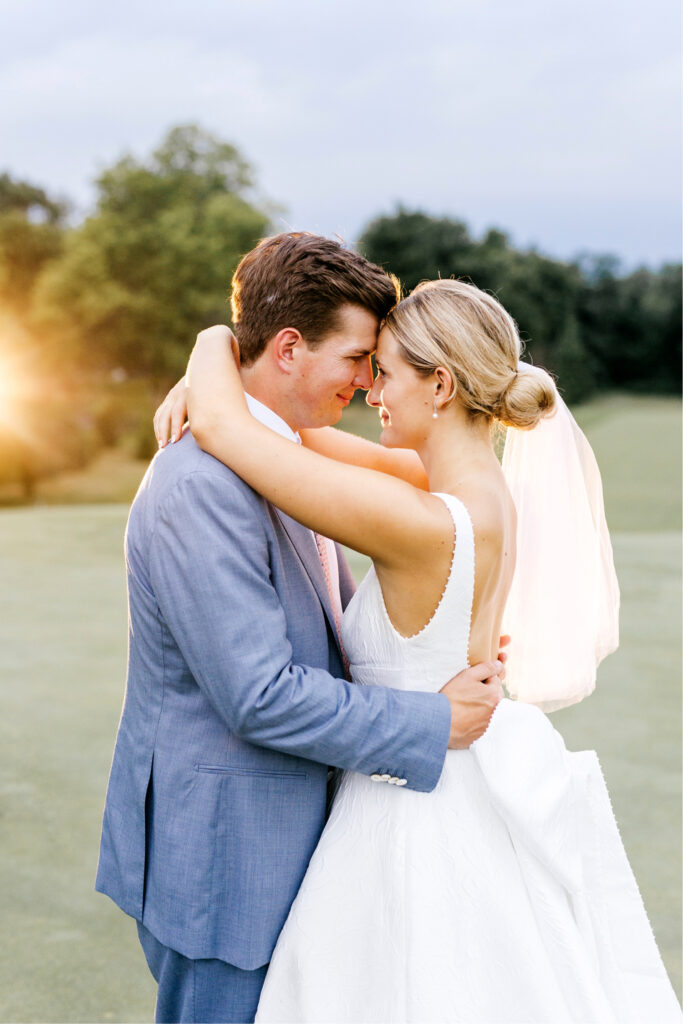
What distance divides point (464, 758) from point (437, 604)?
36 centimetres

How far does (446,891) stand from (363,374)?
114 centimetres

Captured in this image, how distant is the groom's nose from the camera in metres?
2.21

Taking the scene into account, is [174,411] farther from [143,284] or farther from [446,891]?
[143,284]

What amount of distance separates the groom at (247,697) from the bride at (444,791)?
0.07m

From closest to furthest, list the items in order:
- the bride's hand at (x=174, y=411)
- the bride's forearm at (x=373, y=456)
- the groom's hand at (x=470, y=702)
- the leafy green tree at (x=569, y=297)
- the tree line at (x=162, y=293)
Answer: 1. the groom's hand at (x=470, y=702)
2. the bride's hand at (x=174, y=411)
3. the bride's forearm at (x=373, y=456)
4. the tree line at (x=162, y=293)
5. the leafy green tree at (x=569, y=297)

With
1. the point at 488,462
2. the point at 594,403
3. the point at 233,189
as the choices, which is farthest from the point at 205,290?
the point at 488,462

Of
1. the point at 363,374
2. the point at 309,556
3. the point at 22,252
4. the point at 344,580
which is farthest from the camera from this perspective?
Answer: the point at 22,252

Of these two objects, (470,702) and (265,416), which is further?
(265,416)

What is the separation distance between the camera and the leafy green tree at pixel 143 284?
28.6 m

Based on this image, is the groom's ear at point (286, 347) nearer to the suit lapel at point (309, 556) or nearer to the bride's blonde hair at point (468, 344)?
the bride's blonde hair at point (468, 344)

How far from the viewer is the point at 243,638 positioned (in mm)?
1786

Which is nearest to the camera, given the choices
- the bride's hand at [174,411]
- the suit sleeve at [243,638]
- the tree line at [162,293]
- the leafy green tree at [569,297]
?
the suit sleeve at [243,638]

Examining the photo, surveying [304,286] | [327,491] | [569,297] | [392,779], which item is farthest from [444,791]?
[569,297]

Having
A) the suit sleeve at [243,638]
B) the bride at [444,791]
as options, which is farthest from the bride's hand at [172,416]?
the suit sleeve at [243,638]
